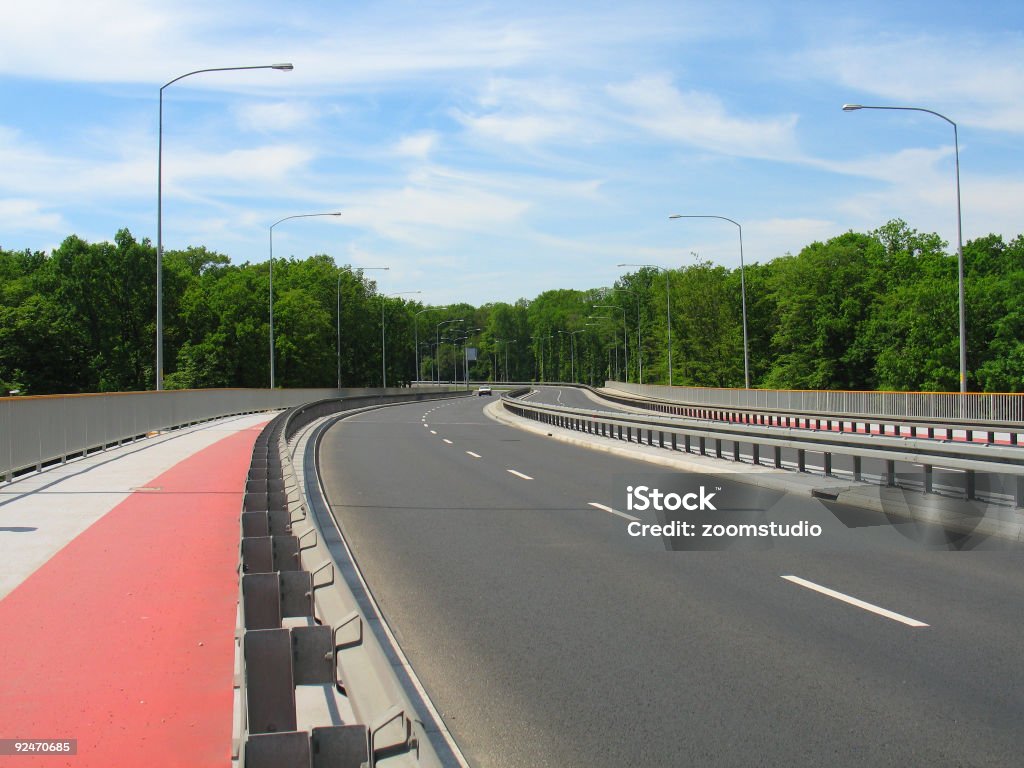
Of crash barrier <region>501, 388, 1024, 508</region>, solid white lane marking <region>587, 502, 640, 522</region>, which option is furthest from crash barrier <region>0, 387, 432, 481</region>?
crash barrier <region>501, 388, 1024, 508</region>

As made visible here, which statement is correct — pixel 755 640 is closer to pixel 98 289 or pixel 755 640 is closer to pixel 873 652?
pixel 873 652

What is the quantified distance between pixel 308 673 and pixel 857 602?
5.40 meters

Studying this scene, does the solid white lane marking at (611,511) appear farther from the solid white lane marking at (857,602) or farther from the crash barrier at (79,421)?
the crash barrier at (79,421)

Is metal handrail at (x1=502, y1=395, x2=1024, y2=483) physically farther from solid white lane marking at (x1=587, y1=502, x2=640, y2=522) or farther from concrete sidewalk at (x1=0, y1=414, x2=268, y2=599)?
concrete sidewalk at (x1=0, y1=414, x2=268, y2=599)

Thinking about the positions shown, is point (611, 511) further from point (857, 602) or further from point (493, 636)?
point (493, 636)

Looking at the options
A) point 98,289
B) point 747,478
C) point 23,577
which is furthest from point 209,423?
point 98,289

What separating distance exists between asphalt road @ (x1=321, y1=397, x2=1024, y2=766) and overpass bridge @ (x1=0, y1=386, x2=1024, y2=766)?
3 centimetres

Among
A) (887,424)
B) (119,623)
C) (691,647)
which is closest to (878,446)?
(691,647)

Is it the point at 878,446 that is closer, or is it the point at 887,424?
the point at 878,446

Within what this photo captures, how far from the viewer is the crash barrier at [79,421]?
18703 millimetres

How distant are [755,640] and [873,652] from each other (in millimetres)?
807

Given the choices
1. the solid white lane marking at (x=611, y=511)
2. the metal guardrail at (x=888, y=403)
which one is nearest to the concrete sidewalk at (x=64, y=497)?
the solid white lane marking at (x=611, y=511)

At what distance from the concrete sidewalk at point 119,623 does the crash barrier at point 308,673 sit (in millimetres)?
508

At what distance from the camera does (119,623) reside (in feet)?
26.3
